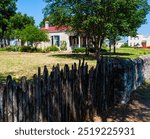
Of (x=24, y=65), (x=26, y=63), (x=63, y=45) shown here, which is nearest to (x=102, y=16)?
(x=26, y=63)

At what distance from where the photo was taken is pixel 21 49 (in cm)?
5231

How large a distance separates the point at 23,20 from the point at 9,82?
6238 centimetres

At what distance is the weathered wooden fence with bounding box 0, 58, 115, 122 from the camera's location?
Answer: 635 cm

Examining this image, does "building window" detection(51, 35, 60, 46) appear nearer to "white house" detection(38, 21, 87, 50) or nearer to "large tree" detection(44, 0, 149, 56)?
"white house" detection(38, 21, 87, 50)

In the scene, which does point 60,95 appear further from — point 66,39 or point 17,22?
point 17,22

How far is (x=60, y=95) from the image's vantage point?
304 inches

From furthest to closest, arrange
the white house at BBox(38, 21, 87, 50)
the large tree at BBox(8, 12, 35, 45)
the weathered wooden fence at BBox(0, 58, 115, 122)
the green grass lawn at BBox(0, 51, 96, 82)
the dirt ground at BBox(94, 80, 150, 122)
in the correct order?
1. the large tree at BBox(8, 12, 35, 45)
2. the white house at BBox(38, 21, 87, 50)
3. the green grass lawn at BBox(0, 51, 96, 82)
4. the dirt ground at BBox(94, 80, 150, 122)
5. the weathered wooden fence at BBox(0, 58, 115, 122)

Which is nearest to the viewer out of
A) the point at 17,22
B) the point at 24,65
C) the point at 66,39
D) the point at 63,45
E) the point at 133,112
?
the point at 133,112

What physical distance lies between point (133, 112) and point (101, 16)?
25666 millimetres

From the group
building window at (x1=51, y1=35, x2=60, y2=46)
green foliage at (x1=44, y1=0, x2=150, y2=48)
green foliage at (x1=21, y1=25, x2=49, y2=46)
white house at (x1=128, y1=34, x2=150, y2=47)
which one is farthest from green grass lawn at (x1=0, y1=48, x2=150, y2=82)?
white house at (x1=128, y1=34, x2=150, y2=47)

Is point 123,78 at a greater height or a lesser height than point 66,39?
lesser

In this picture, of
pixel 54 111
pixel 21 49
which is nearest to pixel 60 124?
pixel 54 111

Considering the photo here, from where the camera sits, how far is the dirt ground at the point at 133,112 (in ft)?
30.6

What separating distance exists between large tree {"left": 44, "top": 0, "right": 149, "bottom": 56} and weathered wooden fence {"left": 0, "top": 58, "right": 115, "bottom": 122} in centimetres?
2347
